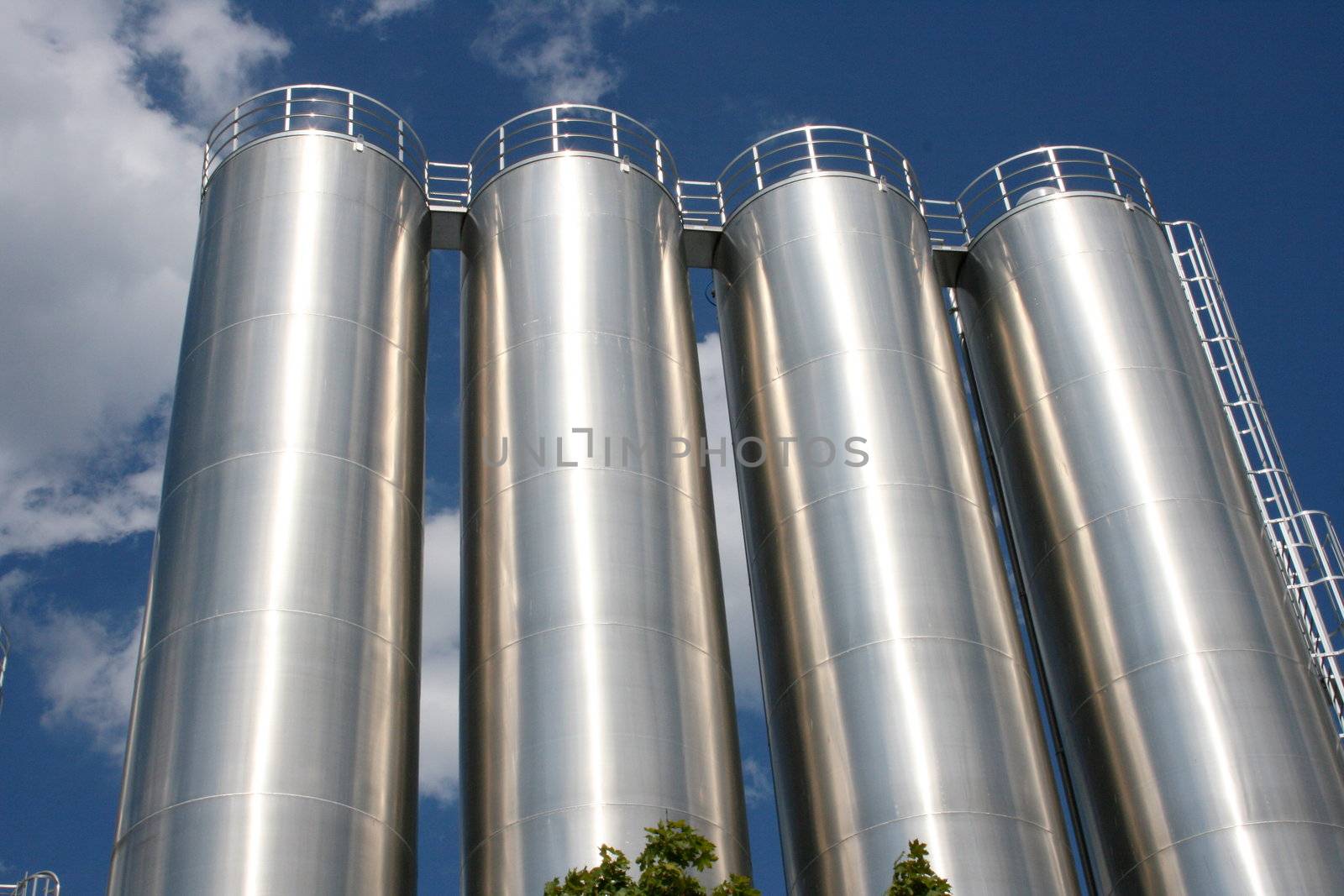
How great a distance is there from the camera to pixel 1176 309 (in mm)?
29453

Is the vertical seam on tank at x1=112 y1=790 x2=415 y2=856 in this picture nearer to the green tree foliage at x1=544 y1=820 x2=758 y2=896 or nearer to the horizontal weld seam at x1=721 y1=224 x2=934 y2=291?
the green tree foliage at x1=544 y1=820 x2=758 y2=896

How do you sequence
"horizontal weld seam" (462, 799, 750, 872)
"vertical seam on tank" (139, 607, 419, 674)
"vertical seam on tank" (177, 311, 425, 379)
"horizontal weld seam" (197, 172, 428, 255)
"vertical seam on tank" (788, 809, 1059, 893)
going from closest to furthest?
"horizontal weld seam" (462, 799, 750, 872)
"vertical seam on tank" (788, 809, 1059, 893)
"vertical seam on tank" (139, 607, 419, 674)
"vertical seam on tank" (177, 311, 425, 379)
"horizontal weld seam" (197, 172, 428, 255)

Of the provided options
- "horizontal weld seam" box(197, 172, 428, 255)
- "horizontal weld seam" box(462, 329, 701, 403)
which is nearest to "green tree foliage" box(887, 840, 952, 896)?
"horizontal weld seam" box(462, 329, 701, 403)

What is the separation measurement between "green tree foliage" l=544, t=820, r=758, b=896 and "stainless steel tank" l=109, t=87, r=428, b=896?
5.35m

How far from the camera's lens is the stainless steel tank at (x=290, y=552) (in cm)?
2055

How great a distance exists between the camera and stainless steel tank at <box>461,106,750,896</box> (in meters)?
21.6

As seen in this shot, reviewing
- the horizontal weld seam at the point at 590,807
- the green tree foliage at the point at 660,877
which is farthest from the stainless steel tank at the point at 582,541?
the green tree foliage at the point at 660,877

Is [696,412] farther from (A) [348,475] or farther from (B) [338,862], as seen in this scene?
(B) [338,862]

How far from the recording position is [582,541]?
23.7m

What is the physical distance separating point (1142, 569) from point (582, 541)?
8809mm

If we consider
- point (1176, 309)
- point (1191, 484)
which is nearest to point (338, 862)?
point (1191, 484)

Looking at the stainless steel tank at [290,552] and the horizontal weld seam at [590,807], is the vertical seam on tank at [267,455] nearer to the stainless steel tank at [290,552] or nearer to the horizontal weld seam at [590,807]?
the stainless steel tank at [290,552]

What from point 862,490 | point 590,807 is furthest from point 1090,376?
point 590,807

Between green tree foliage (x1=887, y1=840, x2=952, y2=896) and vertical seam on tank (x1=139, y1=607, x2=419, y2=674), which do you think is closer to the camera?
green tree foliage (x1=887, y1=840, x2=952, y2=896)
